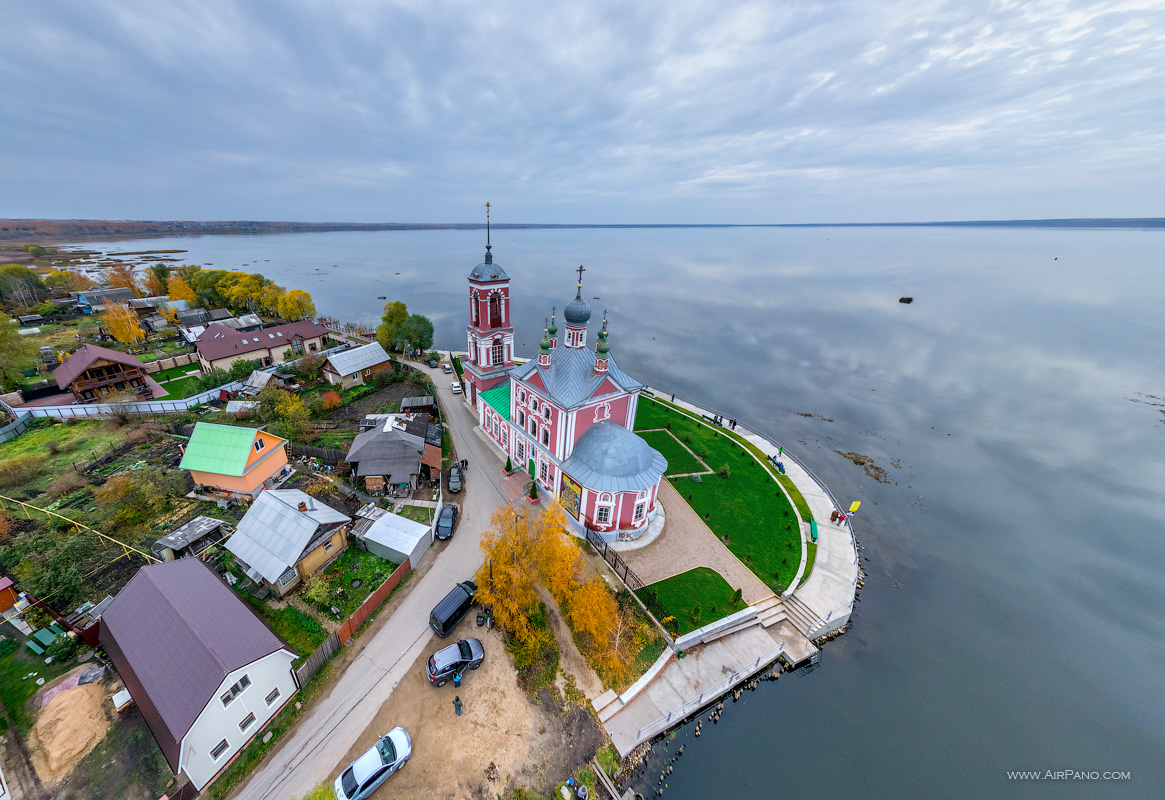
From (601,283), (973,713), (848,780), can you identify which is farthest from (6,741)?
(601,283)

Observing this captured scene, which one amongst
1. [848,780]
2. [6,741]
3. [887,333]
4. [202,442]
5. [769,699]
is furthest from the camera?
[887,333]

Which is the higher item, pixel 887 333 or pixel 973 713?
pixel 887 333

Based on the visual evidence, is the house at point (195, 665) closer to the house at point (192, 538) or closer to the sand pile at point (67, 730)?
the sand pile at point (67, 730)

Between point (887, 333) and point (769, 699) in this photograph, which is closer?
point (769, 699)

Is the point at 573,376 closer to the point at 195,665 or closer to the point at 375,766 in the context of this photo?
the point at 375,766

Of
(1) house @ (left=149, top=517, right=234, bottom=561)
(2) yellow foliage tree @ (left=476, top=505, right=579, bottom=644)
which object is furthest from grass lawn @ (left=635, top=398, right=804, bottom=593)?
(1) house @ (left=149, top=517, right=234, bottom=561)

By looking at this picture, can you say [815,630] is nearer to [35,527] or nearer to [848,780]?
[848,780]

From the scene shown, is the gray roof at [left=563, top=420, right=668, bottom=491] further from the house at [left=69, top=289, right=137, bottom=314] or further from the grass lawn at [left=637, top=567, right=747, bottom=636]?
the house at [left=69, top=289, right=137, bottom=314]
